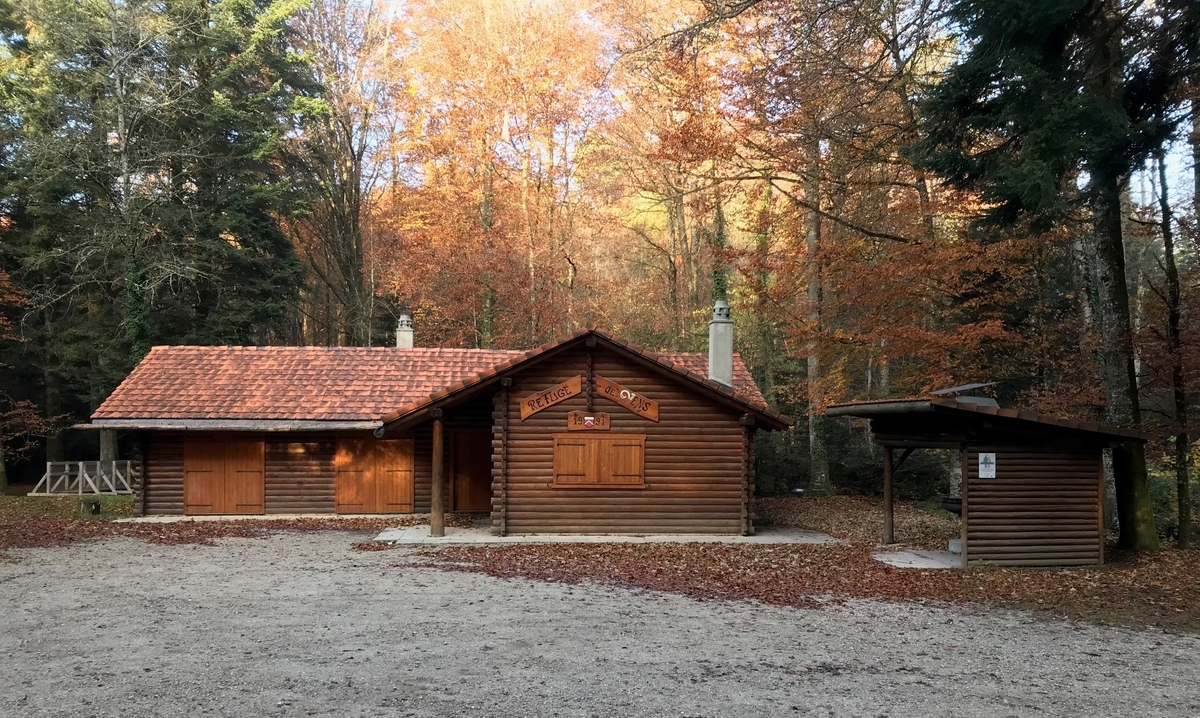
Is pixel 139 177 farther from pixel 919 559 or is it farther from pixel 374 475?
pixel 919 559

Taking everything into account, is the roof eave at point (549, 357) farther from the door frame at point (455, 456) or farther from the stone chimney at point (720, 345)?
the door frame at point (455, 456)

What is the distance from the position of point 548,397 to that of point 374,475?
5.58 m

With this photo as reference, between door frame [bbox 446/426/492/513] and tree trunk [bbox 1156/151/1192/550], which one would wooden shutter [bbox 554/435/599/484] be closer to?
door frame [bbox 446/426/492/513]

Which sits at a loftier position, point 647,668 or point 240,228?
point 240,228

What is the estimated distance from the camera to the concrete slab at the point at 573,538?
13688 mm

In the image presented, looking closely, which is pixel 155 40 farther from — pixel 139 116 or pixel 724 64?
pixel 724 64

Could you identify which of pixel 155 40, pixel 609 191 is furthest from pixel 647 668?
pixel 155 40

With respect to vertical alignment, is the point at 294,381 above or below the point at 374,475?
above

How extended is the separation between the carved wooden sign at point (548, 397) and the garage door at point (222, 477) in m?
6.92

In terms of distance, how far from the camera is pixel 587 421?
14.6 meters

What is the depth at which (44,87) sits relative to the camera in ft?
71.5

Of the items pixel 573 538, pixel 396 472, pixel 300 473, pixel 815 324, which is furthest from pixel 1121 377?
pixel 300 473

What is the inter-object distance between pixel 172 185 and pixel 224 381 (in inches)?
336

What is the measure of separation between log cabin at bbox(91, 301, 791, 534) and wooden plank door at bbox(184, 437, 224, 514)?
1.2 inches
